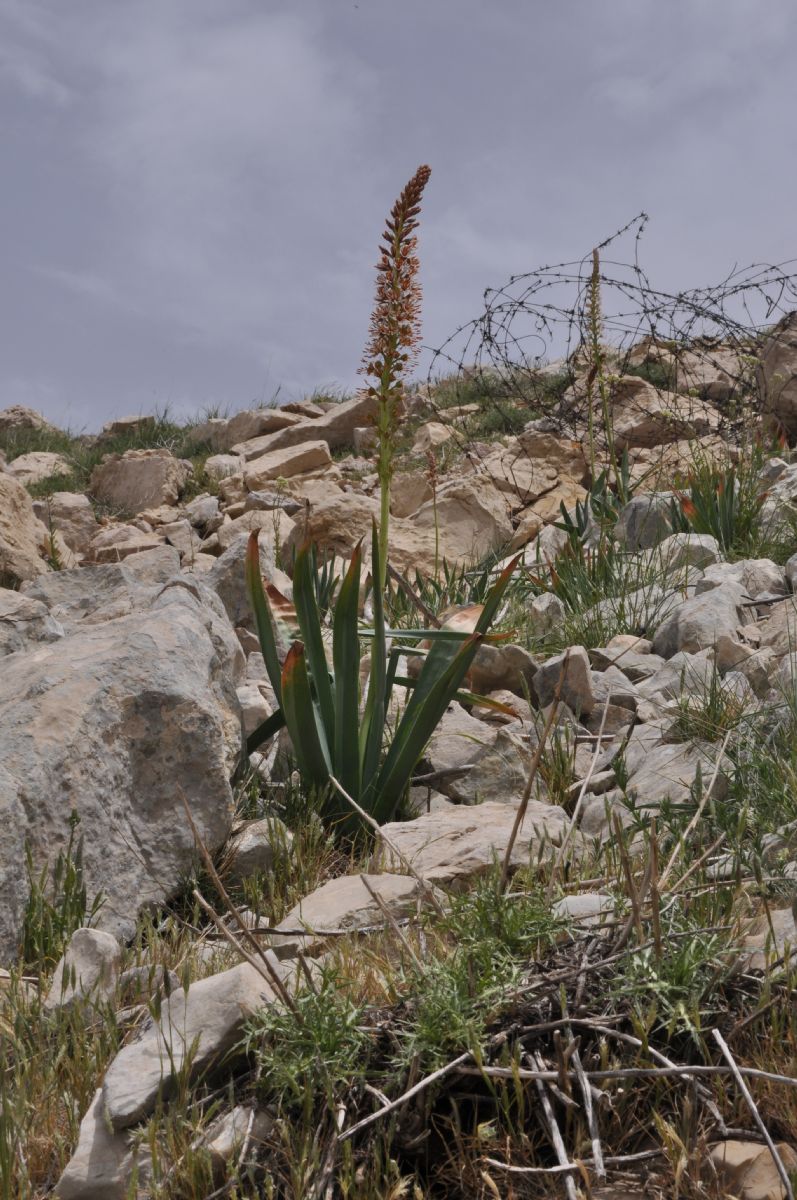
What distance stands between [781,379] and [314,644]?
7.76m

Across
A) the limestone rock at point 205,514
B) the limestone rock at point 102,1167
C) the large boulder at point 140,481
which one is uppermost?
the large boulder at point 140,481

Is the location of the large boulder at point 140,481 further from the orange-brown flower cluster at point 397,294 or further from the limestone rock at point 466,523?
the orange-brown flower cluster at point 397,294

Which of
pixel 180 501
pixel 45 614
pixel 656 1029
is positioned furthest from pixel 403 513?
pixel 656 1029

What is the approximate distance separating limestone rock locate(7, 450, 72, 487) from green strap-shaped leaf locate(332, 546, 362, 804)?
1078 cm

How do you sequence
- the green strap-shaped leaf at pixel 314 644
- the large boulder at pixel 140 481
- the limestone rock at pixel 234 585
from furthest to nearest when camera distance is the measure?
the large boulder at pixel 140 481 < the limestone rock at pixel 234 585 < the green strap-shaped leaf at pixel 314 644

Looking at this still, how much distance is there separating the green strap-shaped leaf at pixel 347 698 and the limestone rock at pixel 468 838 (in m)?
0.27

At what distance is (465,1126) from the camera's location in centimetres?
174

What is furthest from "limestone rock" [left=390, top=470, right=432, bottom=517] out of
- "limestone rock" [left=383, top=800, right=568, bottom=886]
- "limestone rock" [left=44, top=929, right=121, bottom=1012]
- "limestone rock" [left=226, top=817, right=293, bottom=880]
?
"limestone rock" [left=44, top=929, right=121, bottom=1012]

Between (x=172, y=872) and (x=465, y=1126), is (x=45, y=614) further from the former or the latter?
(x=465, y=1126)

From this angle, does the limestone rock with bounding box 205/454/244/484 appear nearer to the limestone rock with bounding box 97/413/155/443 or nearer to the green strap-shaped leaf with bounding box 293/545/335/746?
the limestone rock with bounding box 97/413/155/443

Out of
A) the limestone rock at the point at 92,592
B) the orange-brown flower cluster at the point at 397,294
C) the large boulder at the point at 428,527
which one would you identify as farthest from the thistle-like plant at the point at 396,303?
the large boulder at the point at 428,527

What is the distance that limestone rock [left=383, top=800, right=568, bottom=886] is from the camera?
2.60 m

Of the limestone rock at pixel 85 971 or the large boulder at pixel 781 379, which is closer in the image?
the limestone rock at pixel 85 971

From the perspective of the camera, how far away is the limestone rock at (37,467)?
43.7 ft
